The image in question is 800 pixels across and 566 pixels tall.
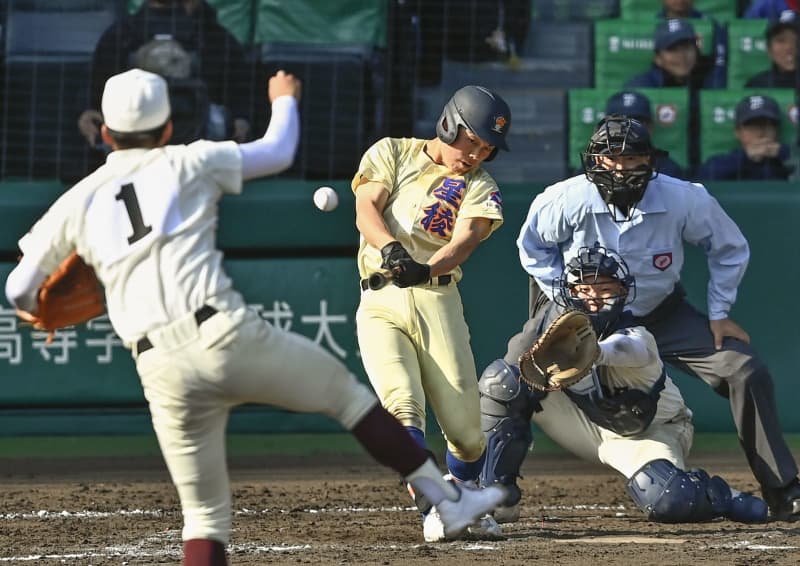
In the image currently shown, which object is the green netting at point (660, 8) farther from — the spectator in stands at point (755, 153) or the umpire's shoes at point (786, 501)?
the umpire's shoes at point (786, 501)

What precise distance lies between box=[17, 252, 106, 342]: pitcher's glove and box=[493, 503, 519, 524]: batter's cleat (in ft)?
8.13

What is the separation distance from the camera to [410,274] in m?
5.75

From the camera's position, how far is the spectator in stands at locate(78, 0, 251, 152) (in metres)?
9.59

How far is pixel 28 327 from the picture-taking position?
9180 millimetres

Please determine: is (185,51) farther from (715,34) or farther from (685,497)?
(685,497)

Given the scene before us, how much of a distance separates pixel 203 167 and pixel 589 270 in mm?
2379

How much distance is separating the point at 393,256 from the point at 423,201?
0.49 meters

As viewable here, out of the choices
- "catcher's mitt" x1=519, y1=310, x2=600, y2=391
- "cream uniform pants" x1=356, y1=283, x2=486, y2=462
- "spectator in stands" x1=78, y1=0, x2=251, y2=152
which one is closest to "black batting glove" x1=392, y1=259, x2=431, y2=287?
"cream uniform pants" x1=356, y1=283, x2=486, y2=462

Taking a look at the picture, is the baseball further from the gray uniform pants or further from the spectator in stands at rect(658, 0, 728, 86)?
the spectator in stands at rect(658, 0, 728, 86)

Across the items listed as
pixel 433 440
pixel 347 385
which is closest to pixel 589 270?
pixel 347 385

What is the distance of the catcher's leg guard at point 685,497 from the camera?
638 centimetres

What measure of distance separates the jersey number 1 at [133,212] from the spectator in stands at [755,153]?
5.97 metres

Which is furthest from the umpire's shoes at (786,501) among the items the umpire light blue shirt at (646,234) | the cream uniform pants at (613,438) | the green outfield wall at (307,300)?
the green outfield wall at (307,300)

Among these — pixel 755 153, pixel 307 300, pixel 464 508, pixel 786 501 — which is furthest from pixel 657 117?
pixel 464 508
